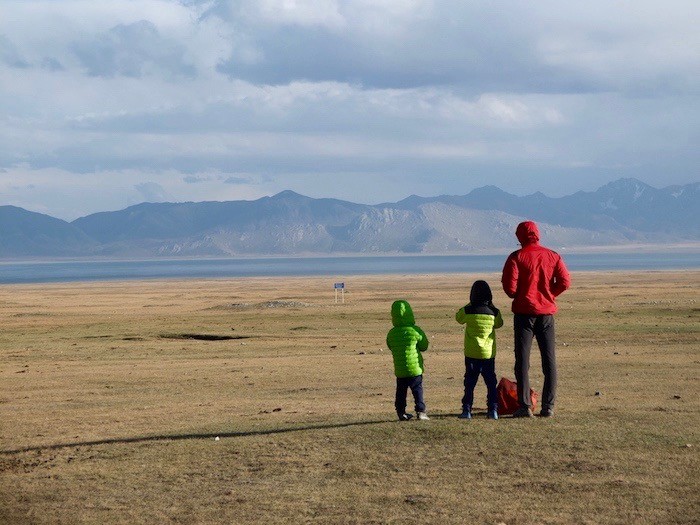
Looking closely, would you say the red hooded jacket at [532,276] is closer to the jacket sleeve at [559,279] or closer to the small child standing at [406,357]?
the jacket sleeve at [559,279]

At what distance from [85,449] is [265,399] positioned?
5449mm

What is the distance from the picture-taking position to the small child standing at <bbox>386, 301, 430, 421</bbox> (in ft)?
49.8

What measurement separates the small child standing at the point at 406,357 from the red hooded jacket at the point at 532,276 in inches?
56.6

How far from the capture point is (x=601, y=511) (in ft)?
34.7

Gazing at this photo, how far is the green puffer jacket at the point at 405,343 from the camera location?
50.1ft

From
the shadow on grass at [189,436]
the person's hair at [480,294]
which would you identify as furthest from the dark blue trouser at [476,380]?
the person's hair at [480,294]

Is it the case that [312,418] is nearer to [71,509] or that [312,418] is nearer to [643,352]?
[71,509]

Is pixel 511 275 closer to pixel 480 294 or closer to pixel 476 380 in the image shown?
pixel 480 294

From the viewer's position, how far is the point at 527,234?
15.1m

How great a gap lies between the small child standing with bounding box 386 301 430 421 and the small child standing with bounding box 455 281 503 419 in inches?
24.4

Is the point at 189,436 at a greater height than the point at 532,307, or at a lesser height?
lesser

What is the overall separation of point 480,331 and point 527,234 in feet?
4.93

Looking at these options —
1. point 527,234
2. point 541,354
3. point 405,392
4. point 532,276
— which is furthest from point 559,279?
point 405,392

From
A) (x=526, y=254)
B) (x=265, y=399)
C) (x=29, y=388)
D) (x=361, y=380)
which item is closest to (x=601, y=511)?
(x=526, y=254)
